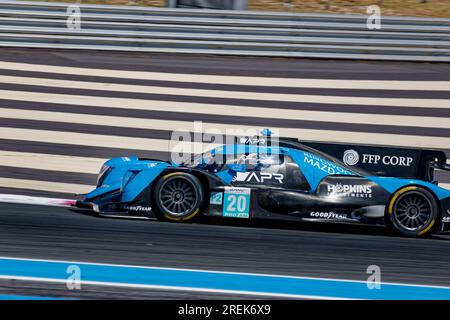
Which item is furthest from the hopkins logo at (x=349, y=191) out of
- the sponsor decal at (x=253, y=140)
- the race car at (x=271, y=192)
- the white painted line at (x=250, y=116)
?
the white painted line at (x=250, y=116)

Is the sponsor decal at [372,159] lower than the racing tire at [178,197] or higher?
higher

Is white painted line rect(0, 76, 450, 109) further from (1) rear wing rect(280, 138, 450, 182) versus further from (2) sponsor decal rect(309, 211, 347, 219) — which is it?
(2) sponsor decal rect(309, 211, 347, 219)

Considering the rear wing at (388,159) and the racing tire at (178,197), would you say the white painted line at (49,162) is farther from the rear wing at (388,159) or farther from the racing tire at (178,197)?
the rear wing at (388,159)

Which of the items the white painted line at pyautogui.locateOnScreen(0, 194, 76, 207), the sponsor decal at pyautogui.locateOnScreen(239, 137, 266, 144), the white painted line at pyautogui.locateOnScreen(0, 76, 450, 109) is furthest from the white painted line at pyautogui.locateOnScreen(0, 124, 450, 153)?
the sponsor decal at pyautogui.locateOnScreen(239, 137, 266, 144)

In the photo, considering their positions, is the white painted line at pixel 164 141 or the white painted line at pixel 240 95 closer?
the white painted line at pixel 164 141

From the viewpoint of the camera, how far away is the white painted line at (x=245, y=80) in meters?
14.4

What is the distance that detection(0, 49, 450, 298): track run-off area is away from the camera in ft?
22.9

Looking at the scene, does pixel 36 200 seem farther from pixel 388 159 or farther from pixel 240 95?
pixel 240 95

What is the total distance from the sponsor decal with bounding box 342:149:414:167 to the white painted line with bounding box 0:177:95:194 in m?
3.64

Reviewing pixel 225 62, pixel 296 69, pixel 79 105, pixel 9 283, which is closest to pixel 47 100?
pixel 79 105

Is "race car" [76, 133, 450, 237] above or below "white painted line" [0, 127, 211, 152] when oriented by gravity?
below

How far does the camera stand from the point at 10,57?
49.5 ft

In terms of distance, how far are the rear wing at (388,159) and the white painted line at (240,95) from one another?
458 centimetres

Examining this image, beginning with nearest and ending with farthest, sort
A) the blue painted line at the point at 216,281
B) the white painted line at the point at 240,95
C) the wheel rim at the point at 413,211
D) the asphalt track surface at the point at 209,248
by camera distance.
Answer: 1. the blue painted line at the point at 216,281
2. the asphalt track surface at the point at 209,248
3. the wheel rim at the point at 413,211
4. the white painted line at the point at 240,95
